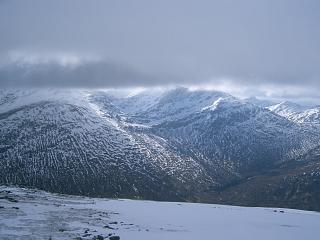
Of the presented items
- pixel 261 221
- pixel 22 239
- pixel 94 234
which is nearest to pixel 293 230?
pixel 261 221

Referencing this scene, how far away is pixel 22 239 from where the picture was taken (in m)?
45.2

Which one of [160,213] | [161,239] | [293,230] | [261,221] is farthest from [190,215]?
[161,239]

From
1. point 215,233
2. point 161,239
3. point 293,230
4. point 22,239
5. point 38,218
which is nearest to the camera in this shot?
point 22,239

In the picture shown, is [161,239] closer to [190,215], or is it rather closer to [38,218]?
[38,218]

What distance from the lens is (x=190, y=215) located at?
2987 inches

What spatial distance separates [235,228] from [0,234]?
33.9m

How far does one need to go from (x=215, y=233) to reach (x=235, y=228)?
750cm

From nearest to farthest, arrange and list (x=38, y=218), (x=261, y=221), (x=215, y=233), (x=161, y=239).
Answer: (x=161, y=239), (x=215, y=233), (x=38, y=218), (x=261, y=221)

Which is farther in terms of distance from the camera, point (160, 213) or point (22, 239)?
point (160, 213)

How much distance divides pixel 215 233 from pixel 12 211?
3183cm

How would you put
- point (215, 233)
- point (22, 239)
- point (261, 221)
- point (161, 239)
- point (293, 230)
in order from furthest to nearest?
point (261, 221), point (293, 230), point (215, 233), point (161, 239), point (22, 239)

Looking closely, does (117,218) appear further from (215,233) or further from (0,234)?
(0,234)

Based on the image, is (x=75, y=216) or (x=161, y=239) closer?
(x=161, y=239)

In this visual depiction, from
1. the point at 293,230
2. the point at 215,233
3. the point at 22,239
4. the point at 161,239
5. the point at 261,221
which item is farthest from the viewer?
the point at 261,221
